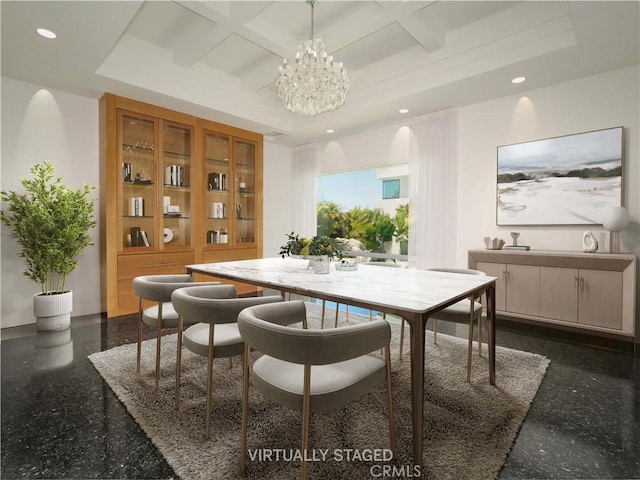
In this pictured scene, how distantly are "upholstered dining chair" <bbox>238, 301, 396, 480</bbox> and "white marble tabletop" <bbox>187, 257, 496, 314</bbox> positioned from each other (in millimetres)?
267

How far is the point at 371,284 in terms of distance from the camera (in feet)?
6.95

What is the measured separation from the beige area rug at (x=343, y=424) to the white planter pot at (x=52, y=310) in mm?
1431

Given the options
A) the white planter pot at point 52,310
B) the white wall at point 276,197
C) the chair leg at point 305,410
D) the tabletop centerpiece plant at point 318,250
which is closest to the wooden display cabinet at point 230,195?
the white wall at point 276,197

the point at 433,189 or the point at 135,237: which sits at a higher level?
the point at 433,189

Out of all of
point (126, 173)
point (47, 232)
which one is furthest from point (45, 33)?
point (47, 232)

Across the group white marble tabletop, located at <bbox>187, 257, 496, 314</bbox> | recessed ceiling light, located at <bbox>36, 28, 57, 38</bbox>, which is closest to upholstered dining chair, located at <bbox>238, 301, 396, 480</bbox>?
white marble tabletop, located at <bbox>187, 257, 496, 314</bbox>

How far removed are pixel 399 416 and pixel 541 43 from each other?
3586 mm

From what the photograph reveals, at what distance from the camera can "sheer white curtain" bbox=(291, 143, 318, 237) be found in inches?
256

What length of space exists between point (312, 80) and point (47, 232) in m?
3.18

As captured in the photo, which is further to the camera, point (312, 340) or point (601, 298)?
point (601, 298)

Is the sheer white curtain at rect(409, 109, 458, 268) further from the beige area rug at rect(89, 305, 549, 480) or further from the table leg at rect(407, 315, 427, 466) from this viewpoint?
the table leg at rect(407, 315, 427, 466)

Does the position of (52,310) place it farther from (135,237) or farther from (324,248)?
(324,248)

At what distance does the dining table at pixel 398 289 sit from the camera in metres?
1.49

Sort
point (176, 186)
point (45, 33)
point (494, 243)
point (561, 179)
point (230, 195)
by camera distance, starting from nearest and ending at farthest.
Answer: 1. point (45, 33)
2. point (561, 179)
3. point (494, 243)
4. point (176, 186)
5. point (230, 195)
